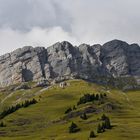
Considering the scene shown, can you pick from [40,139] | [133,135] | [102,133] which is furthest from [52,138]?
[133,135]

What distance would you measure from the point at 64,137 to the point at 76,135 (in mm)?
6667

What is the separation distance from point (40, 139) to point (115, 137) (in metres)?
39.4

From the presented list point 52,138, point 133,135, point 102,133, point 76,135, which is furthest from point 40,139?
point 133,135

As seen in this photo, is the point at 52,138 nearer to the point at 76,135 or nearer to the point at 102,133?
the point at 76,135

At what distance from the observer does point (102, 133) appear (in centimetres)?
19262

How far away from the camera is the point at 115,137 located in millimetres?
177375

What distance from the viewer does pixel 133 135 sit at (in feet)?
600

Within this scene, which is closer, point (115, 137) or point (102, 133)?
point (115, 137)

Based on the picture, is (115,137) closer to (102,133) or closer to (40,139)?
(102,133)

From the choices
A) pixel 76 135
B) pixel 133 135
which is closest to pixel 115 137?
pixel 133 135

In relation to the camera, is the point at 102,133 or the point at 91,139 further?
the point at 102,133

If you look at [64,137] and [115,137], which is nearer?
[115,137]

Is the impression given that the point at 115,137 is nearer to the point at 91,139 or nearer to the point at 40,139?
the point at 91,139

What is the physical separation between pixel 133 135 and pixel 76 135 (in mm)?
28718
